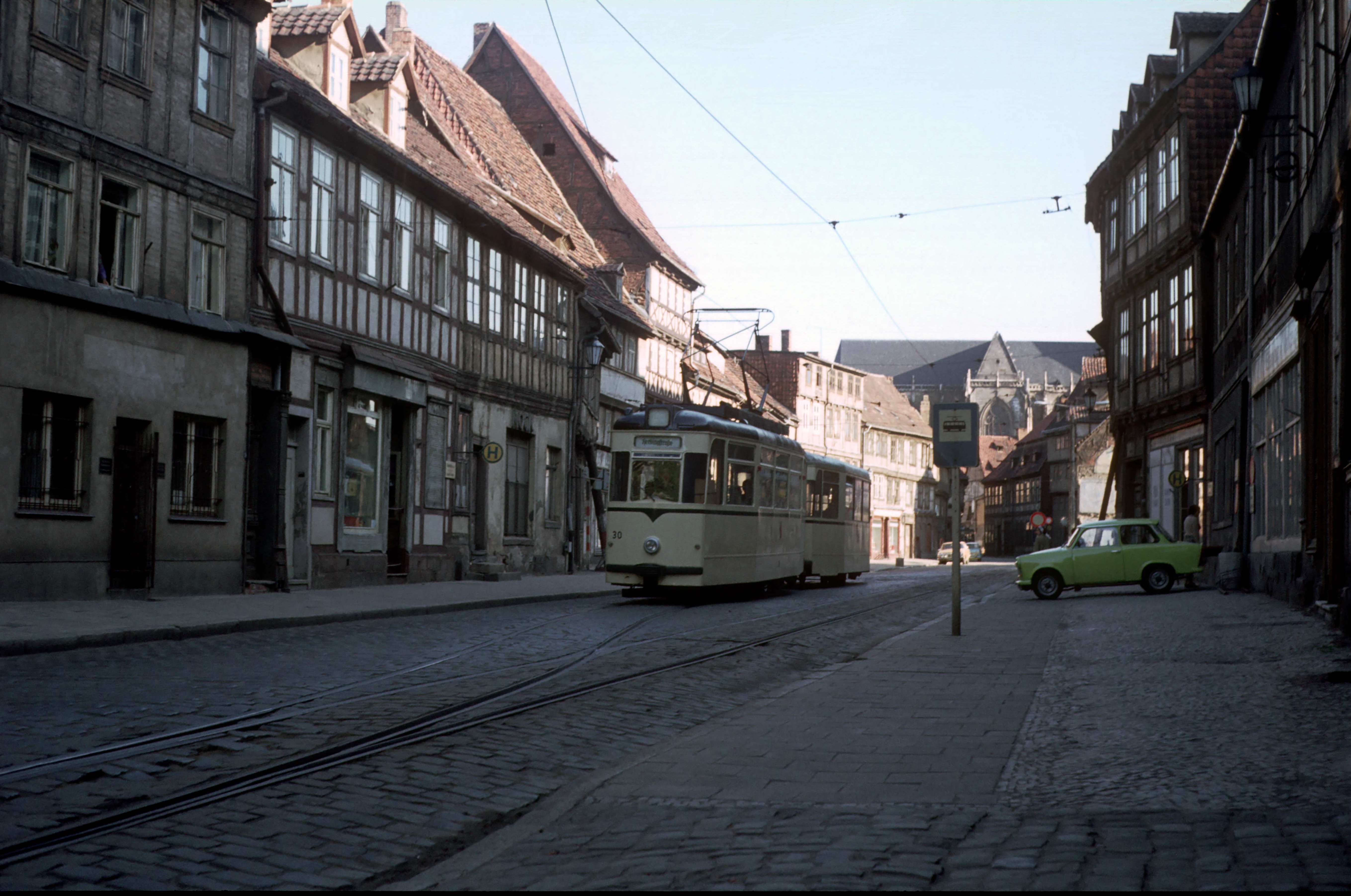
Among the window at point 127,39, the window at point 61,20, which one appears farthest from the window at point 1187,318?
the window at point 61,20

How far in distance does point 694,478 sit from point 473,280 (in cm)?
1029

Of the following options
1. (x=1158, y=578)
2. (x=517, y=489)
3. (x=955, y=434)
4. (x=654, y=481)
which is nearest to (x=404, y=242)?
(x=654, y=481)

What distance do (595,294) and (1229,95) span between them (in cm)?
A: 1739

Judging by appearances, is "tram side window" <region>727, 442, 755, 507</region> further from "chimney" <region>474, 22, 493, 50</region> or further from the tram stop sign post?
"chimney" <region>474, 22, 493, 50</region>

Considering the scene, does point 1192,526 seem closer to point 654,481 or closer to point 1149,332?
point 1149,332

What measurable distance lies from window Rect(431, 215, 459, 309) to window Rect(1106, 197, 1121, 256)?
19113mm

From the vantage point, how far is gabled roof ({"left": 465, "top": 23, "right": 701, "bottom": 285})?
51250mm

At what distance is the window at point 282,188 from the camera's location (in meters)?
22.7

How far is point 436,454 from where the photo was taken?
2912cm

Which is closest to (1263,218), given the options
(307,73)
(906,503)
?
(307,73)

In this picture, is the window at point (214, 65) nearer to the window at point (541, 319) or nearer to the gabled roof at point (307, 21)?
the gabled roof at point (307, 21)

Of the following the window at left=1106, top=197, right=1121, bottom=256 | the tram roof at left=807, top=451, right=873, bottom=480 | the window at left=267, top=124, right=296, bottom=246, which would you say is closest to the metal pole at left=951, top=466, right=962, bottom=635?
the window at left=267, top=124, right=296, bottom=246

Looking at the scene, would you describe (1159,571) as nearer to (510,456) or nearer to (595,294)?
(510,456)

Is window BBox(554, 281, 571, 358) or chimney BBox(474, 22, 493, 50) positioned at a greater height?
chimney BBox(474, 22, 493, 50)
